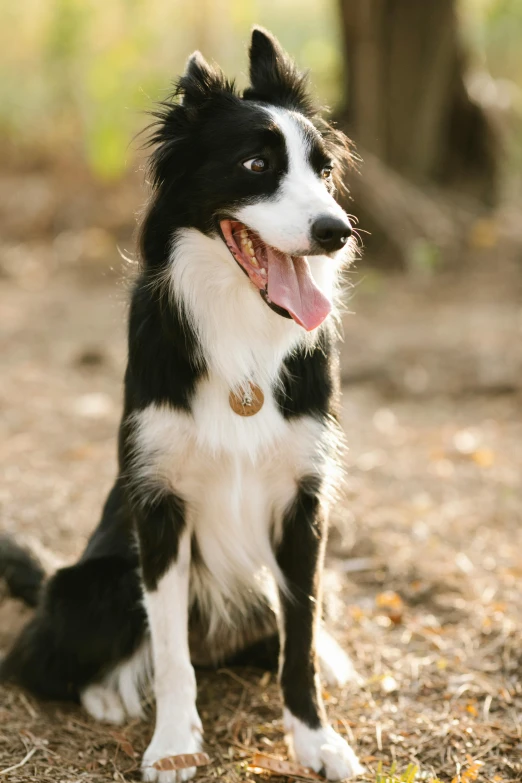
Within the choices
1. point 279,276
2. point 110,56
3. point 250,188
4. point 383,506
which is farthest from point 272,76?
point 110,56

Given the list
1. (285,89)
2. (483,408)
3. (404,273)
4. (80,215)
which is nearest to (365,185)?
(404,273)

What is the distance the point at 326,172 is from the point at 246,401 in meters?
0.73

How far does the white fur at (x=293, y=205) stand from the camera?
235cm

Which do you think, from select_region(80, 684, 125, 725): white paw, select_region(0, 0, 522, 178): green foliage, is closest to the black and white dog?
select_region(80, 684, 125, 725): white paw

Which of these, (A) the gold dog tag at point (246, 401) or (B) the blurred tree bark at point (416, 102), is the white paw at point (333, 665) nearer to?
(A) the gold dog tag at point (246, 401)

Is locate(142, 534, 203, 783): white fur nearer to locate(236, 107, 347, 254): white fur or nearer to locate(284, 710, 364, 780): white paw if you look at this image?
locate(284, 710, 364, 780): white paw

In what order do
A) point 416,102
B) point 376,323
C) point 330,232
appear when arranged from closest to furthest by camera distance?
point 330,232, point 376,323, point 416,102

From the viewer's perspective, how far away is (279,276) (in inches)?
97.4

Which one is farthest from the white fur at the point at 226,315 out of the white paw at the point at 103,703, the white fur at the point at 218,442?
the white paw at the point at 103,703

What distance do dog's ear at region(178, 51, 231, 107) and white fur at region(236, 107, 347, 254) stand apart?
21cm

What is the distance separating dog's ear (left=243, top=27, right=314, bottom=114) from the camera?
276cm

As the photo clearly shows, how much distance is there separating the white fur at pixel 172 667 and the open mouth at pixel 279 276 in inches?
30.9

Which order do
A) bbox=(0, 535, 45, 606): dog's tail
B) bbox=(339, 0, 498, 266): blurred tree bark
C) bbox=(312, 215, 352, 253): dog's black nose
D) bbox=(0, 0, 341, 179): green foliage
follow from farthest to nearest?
bbox=(0, 0, 341, 179): green foliage, bbox=(339, 0, 498, 266): blurred tree bark, bbox=(0, 535, 45, 606): dog's tail, bbox=(312, 215, 352, 253): dog's black nose

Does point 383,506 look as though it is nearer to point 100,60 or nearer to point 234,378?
point 234,378
